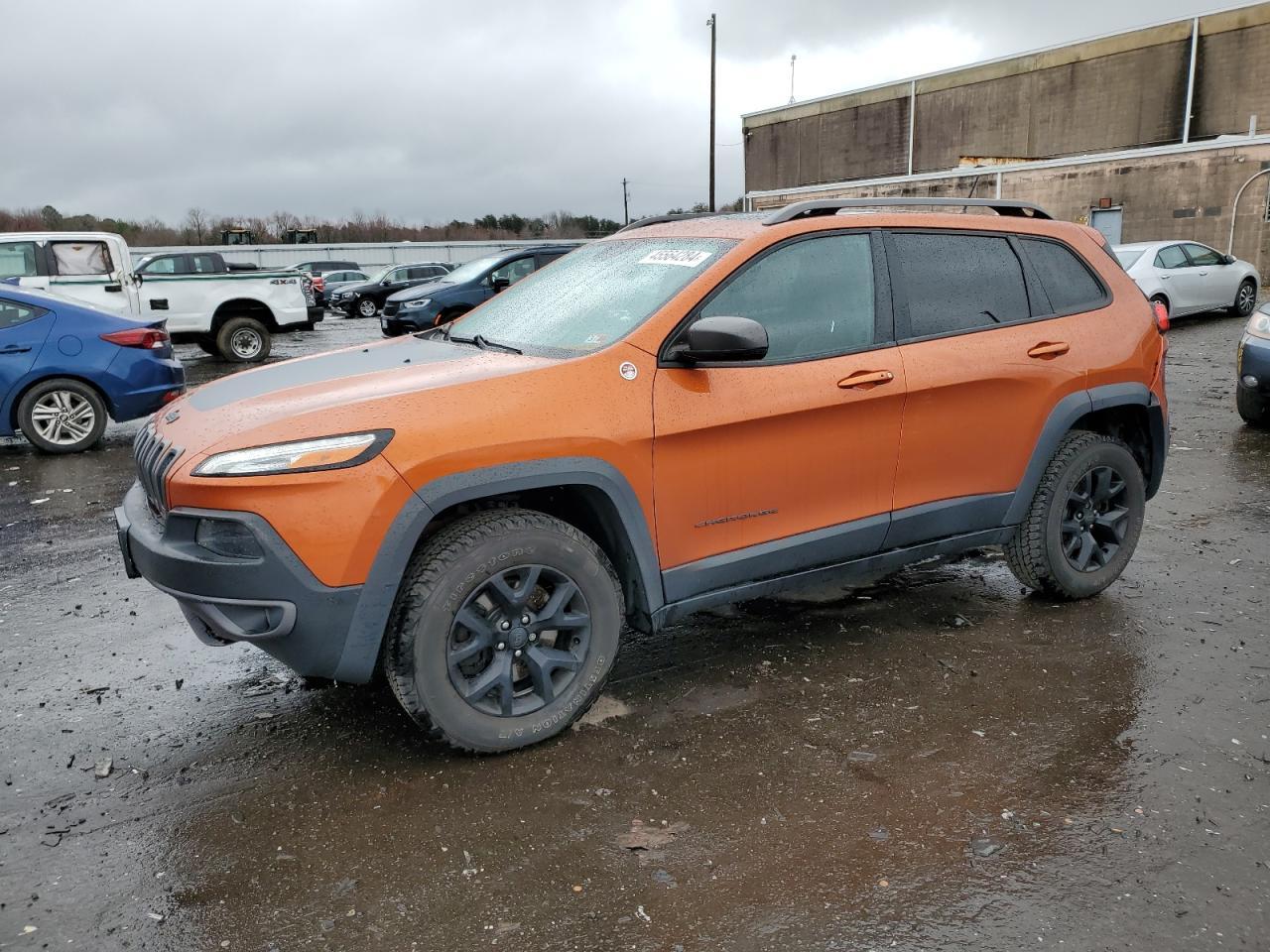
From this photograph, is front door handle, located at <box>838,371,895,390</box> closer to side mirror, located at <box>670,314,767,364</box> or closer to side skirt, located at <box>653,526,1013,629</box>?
side mirror, located at <box>670,314,767,364</box>

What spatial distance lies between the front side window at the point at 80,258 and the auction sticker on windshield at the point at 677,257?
39.6ft

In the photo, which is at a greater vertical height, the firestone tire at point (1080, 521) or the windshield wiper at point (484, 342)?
the windshield wiper at point (484, 342)

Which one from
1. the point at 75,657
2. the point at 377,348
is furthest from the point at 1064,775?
the point at 75,657

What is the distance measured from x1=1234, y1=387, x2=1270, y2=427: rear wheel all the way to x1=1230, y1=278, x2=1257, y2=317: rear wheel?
1014cm

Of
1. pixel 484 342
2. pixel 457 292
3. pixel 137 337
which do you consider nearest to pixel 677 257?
pixel 484 342

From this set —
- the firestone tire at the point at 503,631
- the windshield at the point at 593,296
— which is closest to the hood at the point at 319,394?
the windshield at the point at 593,296

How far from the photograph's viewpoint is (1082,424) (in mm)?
4629

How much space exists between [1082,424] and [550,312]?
2.65 meters

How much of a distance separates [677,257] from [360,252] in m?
48.0

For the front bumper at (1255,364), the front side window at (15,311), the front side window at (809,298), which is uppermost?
the front side window at (809,298)

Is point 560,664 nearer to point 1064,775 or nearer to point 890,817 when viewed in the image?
point 890,817

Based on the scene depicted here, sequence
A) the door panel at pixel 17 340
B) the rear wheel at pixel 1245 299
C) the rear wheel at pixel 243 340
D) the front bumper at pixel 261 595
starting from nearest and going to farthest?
the front bumper at pixel 261 595 → the door panel at pixel 17 340 → the rear wheel at pixel 243 340 → the rear wheel at pixel 1245 299

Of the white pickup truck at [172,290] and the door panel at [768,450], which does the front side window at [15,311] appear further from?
the door panel at [768,450]

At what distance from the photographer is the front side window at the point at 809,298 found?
11.9 ft
